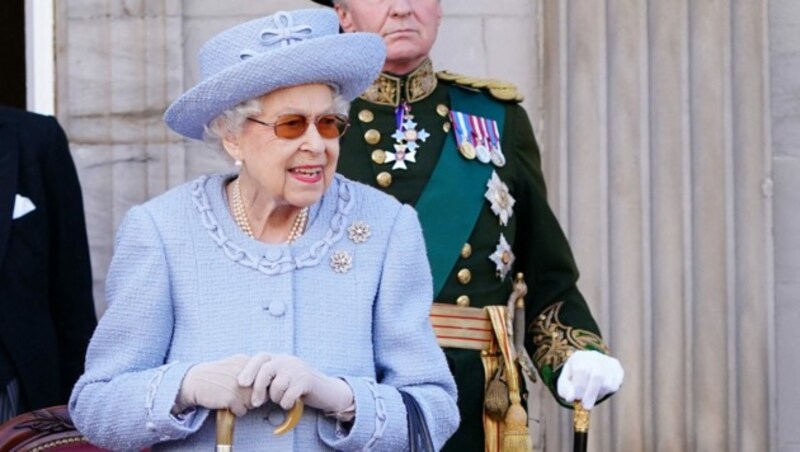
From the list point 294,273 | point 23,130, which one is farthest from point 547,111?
point 294,273

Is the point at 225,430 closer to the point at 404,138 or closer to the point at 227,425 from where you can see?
the point at 227,425

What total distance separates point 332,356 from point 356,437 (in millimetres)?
163

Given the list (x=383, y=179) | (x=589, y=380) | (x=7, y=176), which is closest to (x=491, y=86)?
(x=383, y=179)

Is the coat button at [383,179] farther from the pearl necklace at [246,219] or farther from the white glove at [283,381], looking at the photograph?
the white glove at [283,381]

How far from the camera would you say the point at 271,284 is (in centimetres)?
410

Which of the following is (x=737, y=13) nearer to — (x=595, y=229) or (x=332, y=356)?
(x=595, y=229)

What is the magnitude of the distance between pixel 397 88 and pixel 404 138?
0.12m

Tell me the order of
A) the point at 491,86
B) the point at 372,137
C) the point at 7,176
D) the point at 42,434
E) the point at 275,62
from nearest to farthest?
the point at 275,62 < the point at 42,434 < the point at 372,137 < the point at 491,86 < the point at 7,176

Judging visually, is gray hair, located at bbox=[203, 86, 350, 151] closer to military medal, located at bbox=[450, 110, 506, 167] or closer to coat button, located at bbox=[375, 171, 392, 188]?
coat button, located at bbox=[375, 171, 392, 188]

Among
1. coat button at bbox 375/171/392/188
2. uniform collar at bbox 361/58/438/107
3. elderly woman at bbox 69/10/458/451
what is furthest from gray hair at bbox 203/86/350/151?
uniform collar at bbox 361/58/438/107

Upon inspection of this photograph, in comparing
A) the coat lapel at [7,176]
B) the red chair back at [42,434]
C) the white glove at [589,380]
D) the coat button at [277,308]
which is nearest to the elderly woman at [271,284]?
the coat button at [277,308]

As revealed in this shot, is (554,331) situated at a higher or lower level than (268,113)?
lower

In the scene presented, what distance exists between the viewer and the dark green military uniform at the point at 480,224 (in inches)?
199

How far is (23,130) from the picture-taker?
567 centimetres
